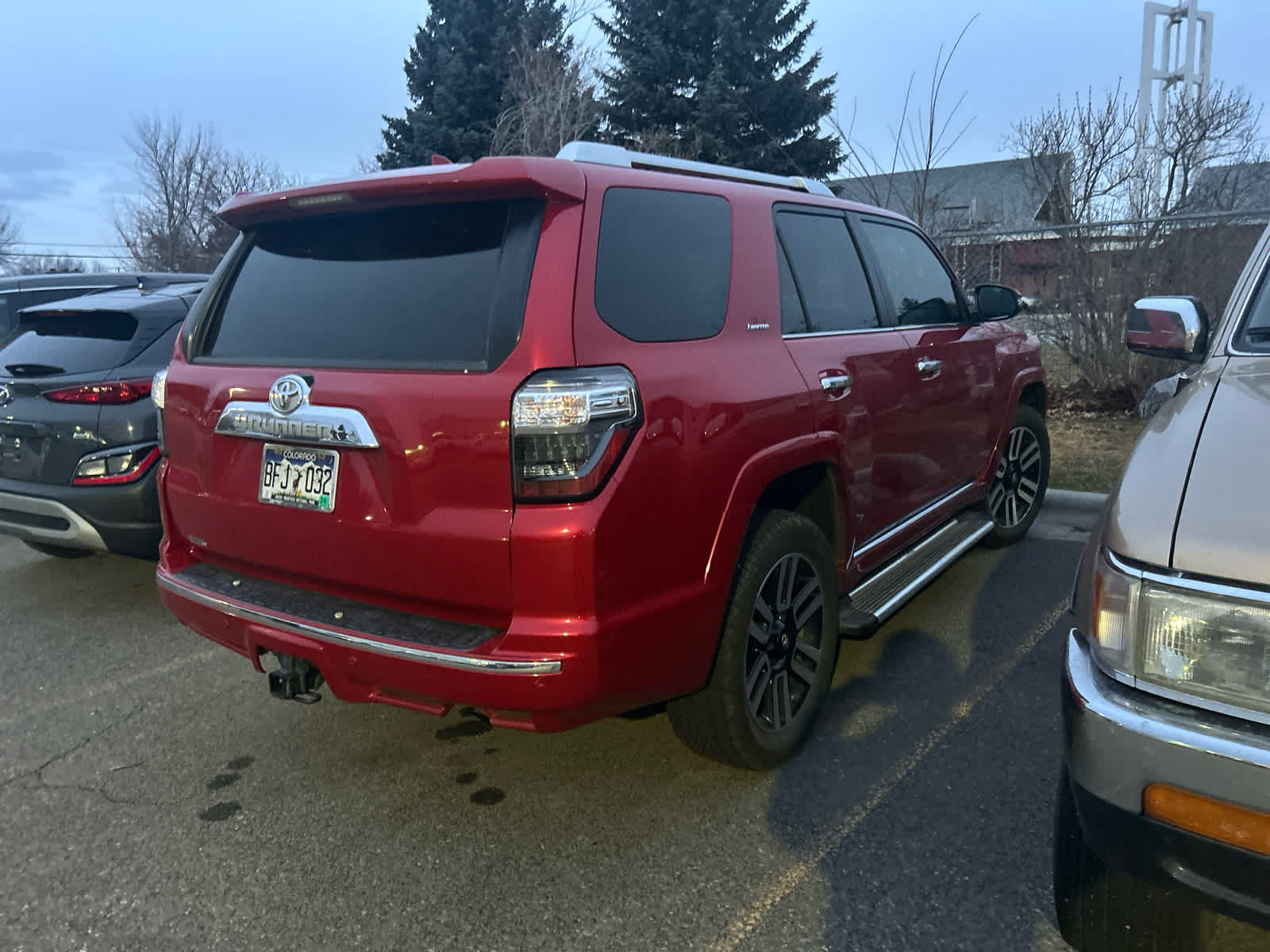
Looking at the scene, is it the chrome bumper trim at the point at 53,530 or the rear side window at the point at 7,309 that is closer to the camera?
the chrome bumper trim at the point at 53,530

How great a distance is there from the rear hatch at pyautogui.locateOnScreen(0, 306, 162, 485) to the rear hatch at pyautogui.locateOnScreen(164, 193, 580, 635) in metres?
2.00

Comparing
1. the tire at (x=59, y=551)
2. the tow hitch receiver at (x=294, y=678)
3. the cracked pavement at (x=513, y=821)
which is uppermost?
the tow hitch receiver at (x=294, y=678)

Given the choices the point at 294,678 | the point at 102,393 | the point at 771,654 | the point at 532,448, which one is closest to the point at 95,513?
the point at 102,393

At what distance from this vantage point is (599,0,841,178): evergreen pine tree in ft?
79.6

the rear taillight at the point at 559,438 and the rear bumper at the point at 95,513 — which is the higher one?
the rear taillight at the point at 559,438

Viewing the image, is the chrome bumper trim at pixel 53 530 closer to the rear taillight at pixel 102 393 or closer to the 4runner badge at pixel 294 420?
the rear taillight at pixel 102 393

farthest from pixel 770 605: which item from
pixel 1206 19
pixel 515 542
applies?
pixel 1206 19

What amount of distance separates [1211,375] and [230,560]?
293 centimetres

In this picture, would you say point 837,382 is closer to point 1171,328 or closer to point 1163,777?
point 1171,328

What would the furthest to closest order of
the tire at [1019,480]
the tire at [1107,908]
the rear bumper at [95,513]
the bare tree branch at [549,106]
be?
the bare tree branch at [549,106], the tire at [1019,480], the rear bumper at [95,513], the tire at [1107,908]

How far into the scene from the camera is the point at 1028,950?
7.38 feet

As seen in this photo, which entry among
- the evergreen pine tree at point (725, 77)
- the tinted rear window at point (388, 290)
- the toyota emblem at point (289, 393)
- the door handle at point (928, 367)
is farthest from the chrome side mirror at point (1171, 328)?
the evergreen pine tree at point (725, 77)

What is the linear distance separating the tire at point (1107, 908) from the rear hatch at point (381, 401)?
1401 millimetres

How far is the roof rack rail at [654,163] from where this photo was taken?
284 cm
